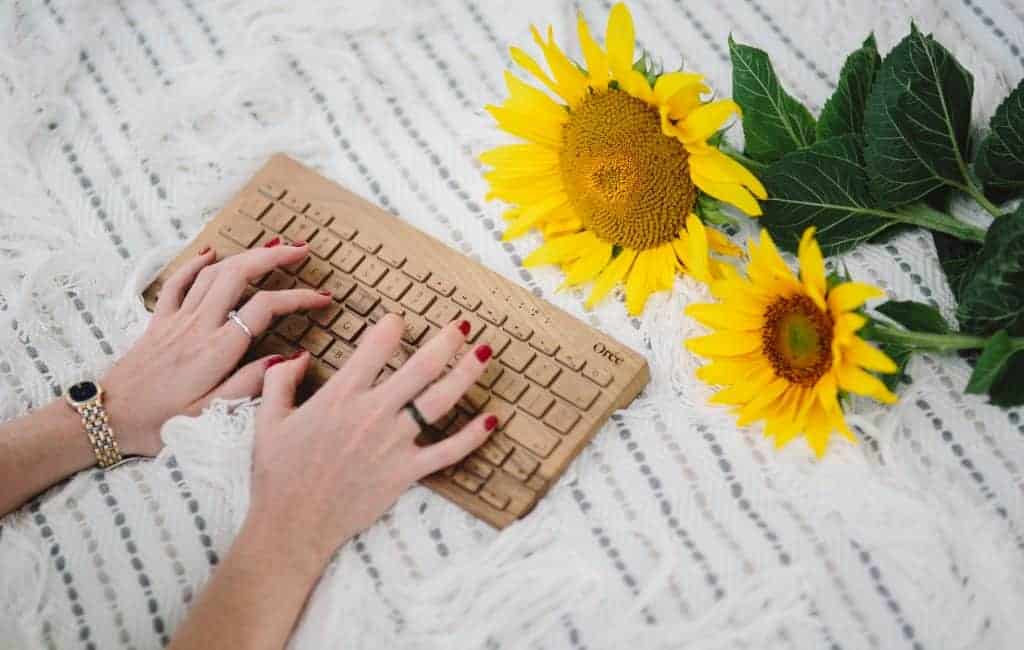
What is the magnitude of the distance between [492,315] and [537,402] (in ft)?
0.27

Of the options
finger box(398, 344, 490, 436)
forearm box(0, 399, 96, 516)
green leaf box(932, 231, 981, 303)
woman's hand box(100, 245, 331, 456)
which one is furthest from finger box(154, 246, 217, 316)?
green leaf box(932, 231, 981, 303)

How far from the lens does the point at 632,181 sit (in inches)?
28.8

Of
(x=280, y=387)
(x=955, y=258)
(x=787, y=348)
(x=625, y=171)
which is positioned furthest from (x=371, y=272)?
(x=955, y=258)

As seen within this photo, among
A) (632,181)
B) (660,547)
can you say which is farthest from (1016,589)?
(632,181)

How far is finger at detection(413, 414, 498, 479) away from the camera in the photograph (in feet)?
2.43

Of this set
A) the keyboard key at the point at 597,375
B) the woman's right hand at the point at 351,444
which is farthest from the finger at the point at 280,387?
the keyboard key at the point at 597,375

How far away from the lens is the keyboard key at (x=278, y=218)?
863mm

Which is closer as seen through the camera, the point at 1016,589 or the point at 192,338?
the point at 1016,589

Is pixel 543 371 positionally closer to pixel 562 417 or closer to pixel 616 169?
pixel 562 417

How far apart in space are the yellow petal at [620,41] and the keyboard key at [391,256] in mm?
241

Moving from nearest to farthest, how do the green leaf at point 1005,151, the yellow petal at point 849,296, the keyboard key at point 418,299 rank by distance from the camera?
the yellow petal at point 849,296 → the green leaf at point 1005,151 → the keyboard key at point 418,299

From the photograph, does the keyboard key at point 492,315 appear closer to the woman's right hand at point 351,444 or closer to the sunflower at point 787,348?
the woman's right hand at point 351,444

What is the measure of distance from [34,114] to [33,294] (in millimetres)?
182

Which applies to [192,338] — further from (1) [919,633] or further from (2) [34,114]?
(1) [919,633]
